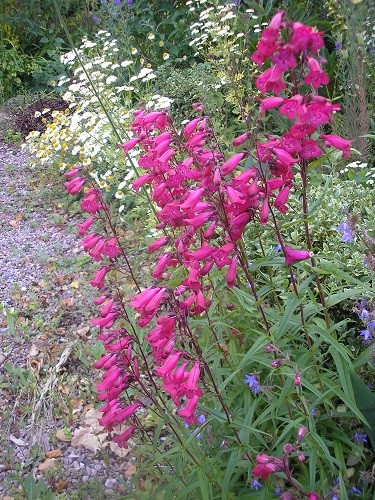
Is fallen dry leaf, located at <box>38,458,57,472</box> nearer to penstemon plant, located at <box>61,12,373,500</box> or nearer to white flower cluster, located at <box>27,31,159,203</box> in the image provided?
penstemon plant, located at <box>61,12,373,500</box>

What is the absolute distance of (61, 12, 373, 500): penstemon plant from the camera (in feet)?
5.71

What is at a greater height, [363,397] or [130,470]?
[363,397]

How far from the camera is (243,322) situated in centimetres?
246

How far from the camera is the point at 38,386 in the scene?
11.2 feet

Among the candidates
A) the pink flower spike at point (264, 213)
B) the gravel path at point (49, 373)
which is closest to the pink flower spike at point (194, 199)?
the pink flower spike at point (264, 213)

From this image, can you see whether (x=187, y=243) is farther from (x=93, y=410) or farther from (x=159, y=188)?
(x=93, y=410)

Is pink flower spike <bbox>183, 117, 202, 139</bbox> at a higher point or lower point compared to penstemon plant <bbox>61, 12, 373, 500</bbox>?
higher

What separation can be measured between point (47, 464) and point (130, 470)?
413 mm

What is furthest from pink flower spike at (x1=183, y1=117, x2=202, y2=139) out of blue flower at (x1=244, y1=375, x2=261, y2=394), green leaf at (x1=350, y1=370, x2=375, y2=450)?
green leaf at (x1=350, y1=370, x2=375, y2=450)

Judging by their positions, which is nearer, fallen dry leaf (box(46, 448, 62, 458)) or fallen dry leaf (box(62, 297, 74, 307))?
fallen dry leaf (box(46, 448, 62, 458))

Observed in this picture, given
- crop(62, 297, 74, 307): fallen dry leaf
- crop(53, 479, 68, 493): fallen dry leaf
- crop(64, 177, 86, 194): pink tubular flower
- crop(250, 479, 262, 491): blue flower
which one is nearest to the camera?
crop(250, 479, 262, 491): blue flower

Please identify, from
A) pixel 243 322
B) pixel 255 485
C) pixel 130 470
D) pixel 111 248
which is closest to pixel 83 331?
pixel 130 470

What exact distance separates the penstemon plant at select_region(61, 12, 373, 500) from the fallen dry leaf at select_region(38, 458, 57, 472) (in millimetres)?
601

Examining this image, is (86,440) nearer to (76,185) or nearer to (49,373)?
(49,373)
